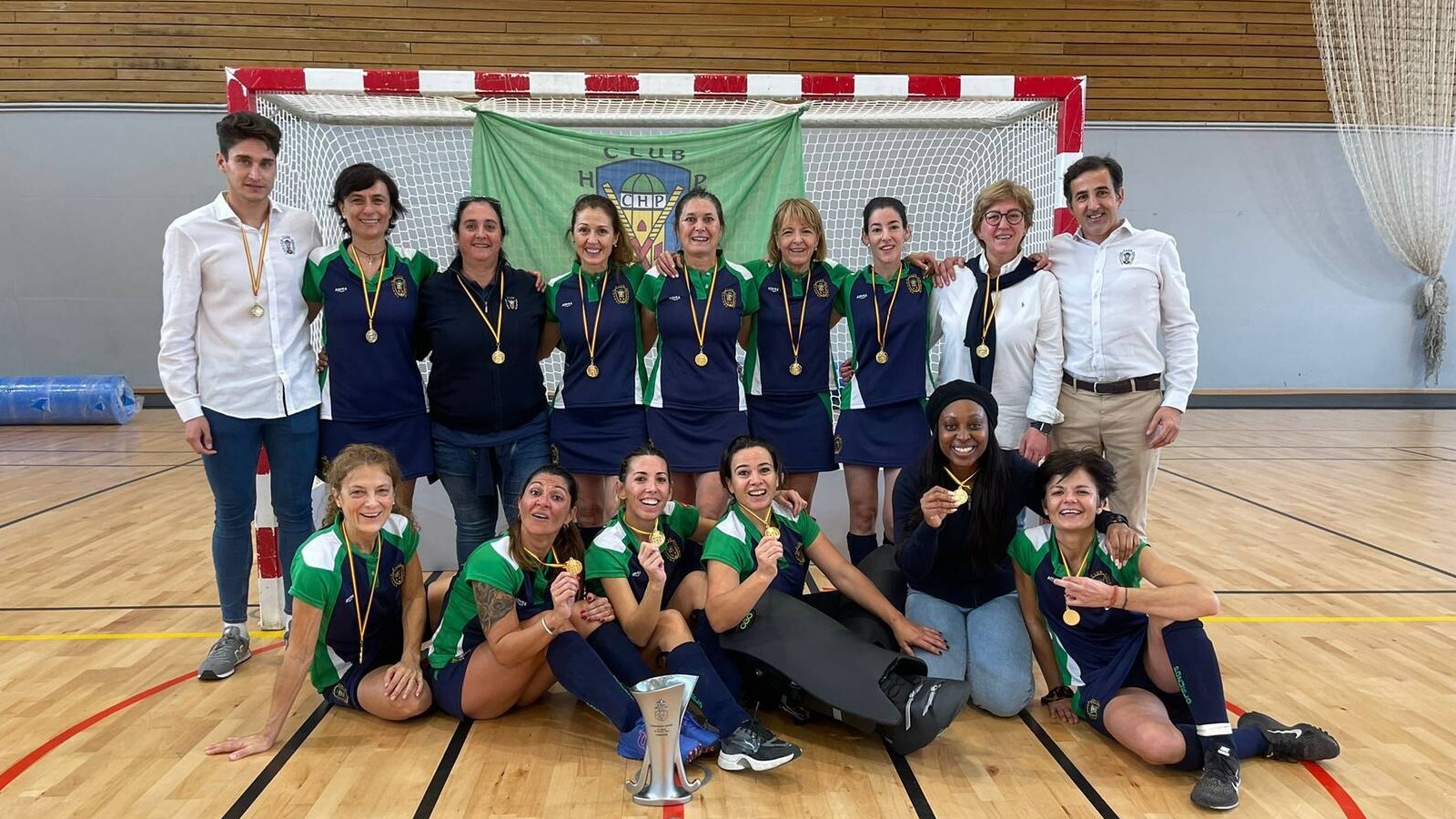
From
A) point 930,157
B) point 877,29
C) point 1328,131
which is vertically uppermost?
point 877,29

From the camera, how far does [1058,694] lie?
320 centimetres

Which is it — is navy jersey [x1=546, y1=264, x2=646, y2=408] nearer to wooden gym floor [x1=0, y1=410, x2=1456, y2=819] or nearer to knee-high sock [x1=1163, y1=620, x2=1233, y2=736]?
wooden gym floor [x1=0, y1=410, x2=1456, y2=819]

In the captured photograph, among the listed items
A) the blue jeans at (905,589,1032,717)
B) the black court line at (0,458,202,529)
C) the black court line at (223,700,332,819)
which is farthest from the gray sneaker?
the black court line at (0,458,202,529)

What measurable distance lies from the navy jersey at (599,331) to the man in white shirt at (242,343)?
36.1 inches

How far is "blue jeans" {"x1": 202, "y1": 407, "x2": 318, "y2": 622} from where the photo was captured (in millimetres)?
3389

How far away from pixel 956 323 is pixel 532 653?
78.0 inches

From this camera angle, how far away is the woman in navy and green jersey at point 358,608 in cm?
287

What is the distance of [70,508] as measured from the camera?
6285mm

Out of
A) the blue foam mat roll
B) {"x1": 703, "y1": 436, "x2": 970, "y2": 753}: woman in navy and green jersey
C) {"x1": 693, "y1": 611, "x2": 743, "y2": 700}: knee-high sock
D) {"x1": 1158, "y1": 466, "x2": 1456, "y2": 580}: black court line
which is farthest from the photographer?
the blue foam mat roll

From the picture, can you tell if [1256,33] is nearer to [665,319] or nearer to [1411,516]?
[1411,516]

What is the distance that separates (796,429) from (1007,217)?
44.7 inches

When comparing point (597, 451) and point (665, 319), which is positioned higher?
point (665, 319)

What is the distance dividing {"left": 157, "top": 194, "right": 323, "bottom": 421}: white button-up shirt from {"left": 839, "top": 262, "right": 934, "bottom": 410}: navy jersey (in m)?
2.08

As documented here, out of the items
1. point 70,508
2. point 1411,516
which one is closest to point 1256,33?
point 1411,516
